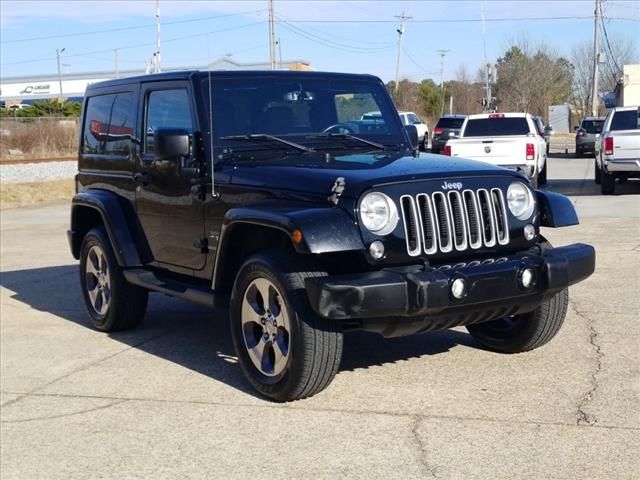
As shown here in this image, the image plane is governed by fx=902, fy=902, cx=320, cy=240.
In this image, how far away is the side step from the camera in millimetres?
6117

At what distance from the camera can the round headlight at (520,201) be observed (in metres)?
5.57

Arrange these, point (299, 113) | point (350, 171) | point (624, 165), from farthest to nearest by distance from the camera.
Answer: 1. point (624, 165)
2. point (299, 113)
3. point (350, 171)

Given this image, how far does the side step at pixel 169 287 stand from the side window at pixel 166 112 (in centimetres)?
97

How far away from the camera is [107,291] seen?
300 inches

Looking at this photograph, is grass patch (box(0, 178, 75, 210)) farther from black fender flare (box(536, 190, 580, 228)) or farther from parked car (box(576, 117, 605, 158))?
black fender flare (box(536, 190, 580, 228))

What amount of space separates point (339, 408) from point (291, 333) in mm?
536

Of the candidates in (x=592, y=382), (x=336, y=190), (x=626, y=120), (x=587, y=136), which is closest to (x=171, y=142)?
(x=336, y=190)

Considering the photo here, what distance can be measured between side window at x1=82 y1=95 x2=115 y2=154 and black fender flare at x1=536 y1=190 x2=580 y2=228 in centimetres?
385

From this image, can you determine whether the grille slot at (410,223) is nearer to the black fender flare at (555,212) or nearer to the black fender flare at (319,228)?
the black fender flare at (319,228)

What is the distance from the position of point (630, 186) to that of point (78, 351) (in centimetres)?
1570

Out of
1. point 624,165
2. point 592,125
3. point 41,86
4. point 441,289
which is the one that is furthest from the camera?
point 41,86

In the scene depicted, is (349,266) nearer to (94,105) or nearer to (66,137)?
(94,105)

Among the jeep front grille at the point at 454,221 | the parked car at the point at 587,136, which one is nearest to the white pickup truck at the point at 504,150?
the jeep front grille at the point at 454,221

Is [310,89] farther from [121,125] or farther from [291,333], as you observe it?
[291,333]
